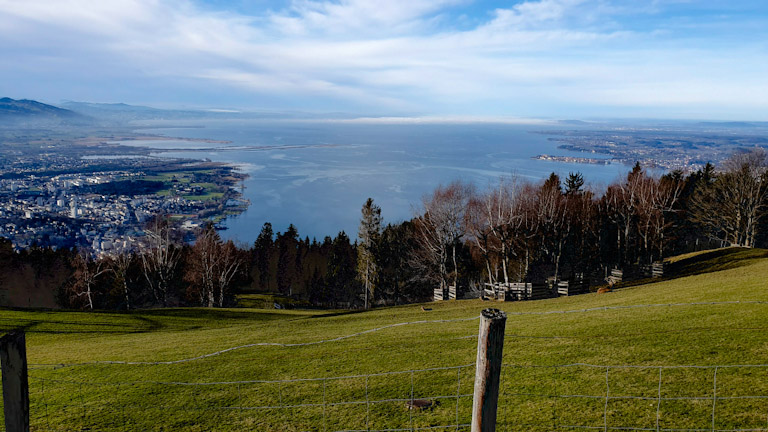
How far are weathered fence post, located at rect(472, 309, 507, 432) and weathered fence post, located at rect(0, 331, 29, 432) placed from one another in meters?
4.87

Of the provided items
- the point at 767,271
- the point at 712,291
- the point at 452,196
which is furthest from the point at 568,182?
the point at 712,291

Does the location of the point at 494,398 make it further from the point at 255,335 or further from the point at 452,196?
the point at 452,196

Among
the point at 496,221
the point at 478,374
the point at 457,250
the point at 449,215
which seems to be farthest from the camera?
the point at 457,250

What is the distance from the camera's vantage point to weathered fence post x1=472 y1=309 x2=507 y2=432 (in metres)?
4.62

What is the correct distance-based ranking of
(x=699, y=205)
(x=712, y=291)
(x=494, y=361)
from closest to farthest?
(x=494, y=361), (x=712, y=291), (x=699, y=205)

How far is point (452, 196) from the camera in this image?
123 ft

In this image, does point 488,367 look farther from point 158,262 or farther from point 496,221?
point 158,262

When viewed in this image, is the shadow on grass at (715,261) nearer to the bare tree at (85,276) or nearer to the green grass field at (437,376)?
the green grass field at (437,376)

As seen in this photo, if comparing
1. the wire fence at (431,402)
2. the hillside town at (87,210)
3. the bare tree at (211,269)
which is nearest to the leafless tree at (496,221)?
the bare tree at (211,269)

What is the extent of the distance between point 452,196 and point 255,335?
74.1 ft

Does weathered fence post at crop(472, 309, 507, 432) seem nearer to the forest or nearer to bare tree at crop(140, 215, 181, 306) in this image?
the forest

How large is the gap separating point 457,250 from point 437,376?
1425 inches

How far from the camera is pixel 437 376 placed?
11.4 m

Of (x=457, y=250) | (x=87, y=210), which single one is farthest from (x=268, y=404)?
(x=87, y=210)
